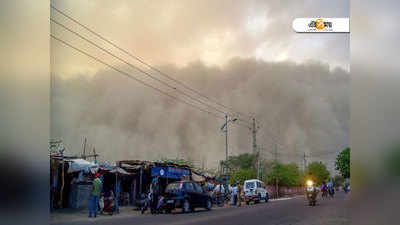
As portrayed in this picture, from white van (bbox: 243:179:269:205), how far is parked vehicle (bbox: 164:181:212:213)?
4.26 feet

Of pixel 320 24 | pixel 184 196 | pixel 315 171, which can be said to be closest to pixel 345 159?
pixel 320 24

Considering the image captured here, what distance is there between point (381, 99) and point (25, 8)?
1748 mm

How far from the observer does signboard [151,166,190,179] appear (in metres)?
10.6

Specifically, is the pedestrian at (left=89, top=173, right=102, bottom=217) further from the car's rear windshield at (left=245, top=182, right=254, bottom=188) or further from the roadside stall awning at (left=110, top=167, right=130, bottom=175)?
the car's rear windshield at (left=245, top=182, right=254, bottom=188)

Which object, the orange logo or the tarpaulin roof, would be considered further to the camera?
the tarpaulin roof

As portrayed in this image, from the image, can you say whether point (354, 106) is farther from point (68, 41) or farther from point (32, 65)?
point (68, 41)

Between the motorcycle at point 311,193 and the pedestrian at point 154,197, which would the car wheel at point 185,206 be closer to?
the pedestrian at point 154,197

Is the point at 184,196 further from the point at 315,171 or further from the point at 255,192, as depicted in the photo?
the point at 315,171

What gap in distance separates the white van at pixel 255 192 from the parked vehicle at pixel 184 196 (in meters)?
1.30

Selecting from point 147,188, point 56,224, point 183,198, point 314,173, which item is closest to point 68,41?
point 56,224

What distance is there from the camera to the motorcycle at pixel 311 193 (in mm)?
11078

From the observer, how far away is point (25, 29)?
5.90ft

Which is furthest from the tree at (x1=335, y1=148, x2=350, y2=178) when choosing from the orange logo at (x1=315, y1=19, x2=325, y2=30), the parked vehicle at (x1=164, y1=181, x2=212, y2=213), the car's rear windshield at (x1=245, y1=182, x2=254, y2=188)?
the parked vehicle at (x1=164, y1=181, x2=212, y2=213)

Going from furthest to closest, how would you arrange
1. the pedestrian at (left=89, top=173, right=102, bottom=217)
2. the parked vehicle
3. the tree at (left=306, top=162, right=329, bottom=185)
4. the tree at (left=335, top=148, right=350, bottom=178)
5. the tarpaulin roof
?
the tree at (left=306, top=162, right=329, bottom=185)
the parked vehicle
the tarpaulin roof
the pedestrian at (left=89, top=173, right=102, bottom=217)
the tree at (left=335, top=148, right=350, bottom=178)
